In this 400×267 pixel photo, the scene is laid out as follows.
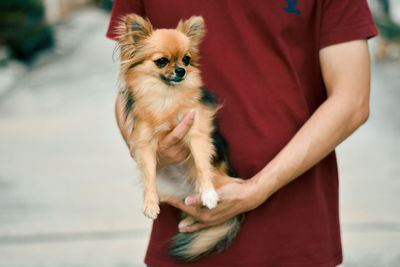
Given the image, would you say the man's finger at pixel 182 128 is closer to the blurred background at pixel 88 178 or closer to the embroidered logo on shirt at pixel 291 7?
the embroidered logo on shirt at pixel 291 7

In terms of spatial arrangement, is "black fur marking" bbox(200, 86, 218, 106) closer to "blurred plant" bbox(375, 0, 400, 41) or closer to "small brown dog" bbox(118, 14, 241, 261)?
"small brown dog" bbox(118, 14, 241, 261)

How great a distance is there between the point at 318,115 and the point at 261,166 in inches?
9.9

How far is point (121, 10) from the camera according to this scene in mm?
1957

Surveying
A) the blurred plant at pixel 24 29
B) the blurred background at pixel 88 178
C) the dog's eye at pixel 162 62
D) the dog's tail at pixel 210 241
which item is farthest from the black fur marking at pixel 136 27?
the blurred plant at pixel 24 29

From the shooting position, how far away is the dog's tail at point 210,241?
1.88m

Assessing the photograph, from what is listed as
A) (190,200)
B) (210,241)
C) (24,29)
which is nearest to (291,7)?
(190,200)

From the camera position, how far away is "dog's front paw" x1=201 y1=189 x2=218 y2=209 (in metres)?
1.72

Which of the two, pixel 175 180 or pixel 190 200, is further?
pixel 175 180

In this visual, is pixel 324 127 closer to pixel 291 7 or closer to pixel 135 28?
pixel 291 7

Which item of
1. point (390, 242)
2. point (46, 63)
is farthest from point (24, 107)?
point (390, 242)

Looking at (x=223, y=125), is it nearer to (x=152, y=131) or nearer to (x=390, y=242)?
(x=152, y=131)

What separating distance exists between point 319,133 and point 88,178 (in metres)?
4.75

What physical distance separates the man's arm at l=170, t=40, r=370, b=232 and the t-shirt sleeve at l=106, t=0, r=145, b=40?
64cm

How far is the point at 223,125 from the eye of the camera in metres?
1.90
